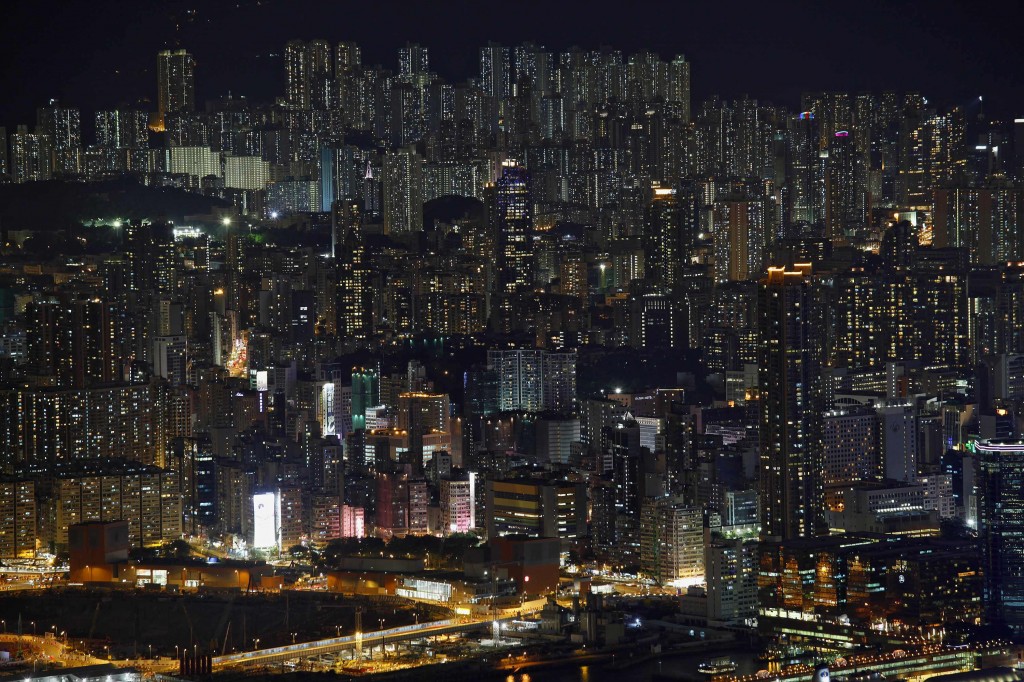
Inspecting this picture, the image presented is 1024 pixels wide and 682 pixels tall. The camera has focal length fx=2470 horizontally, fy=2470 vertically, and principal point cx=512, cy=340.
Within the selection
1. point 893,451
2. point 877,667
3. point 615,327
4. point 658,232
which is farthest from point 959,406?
point 877,667

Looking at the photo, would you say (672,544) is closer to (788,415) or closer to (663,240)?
(788,415)

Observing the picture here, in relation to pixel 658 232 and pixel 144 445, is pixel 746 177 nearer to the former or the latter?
pixel 658 232

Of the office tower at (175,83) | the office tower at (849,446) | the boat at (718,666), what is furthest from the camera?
the office tower at (175,83)

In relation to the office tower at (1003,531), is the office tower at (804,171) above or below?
above

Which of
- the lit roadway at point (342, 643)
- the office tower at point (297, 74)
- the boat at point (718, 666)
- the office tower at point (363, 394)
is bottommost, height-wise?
the boat at point (718, 666)

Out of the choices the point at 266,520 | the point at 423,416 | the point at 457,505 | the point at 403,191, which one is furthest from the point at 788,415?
the point at 403,191

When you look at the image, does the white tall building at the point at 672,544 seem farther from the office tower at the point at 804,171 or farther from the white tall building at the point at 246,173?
the office tower at the point at 804,171

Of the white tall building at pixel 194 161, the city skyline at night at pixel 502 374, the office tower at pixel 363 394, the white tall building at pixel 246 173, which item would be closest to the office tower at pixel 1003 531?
the city skyline at night at pixel 502 374
